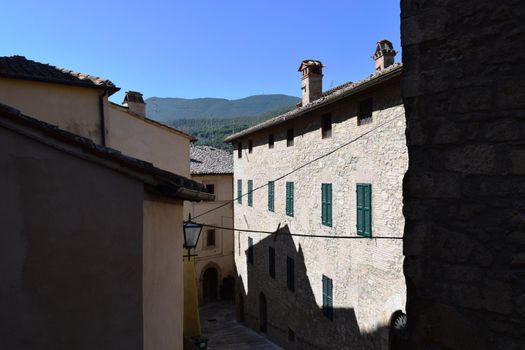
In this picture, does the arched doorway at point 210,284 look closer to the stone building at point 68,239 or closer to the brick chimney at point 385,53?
the brick chimney at point 385,53

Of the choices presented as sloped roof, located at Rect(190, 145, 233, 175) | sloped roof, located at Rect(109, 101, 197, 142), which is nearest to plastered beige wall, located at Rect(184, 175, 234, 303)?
sloped roof, located at Rect(190, 145, 233, 175)

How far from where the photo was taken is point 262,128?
1831cm

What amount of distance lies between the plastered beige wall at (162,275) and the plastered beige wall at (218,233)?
66.2ft

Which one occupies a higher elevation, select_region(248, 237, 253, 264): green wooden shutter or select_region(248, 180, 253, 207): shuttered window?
select_region(248, 180, 253, 207): shuttered window

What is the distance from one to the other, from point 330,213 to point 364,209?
7.08ft

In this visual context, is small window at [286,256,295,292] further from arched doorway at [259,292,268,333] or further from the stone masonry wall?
arched doorway at [259,292,268,333]

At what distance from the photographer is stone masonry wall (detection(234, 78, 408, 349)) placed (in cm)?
986

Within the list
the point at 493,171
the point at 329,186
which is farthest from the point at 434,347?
the point at 329,186

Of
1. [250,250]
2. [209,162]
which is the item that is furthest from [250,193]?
[209,162]

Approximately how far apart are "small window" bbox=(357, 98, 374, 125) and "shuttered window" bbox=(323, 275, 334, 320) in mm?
5303

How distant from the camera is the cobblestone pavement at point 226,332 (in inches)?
728

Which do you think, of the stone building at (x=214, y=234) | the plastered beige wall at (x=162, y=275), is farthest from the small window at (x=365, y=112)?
the stone building at (x=214, y=234)

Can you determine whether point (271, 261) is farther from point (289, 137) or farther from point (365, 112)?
point (365, 112)

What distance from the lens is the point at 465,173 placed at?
262 centimetres
